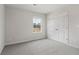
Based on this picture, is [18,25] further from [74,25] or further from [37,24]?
[74,25]

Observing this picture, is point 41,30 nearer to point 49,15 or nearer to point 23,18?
point 49,15

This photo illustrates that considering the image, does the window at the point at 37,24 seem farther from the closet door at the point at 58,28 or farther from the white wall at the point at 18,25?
the closet door at the point at 58,28

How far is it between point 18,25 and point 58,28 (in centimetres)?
271

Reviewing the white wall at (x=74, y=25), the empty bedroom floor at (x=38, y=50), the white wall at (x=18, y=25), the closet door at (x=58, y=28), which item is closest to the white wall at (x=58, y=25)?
the closet door at (x=58, y=28)

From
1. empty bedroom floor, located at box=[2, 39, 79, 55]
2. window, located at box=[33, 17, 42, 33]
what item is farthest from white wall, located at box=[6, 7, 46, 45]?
empty bedroom floor, located at box=[2, 39, 79, 55]

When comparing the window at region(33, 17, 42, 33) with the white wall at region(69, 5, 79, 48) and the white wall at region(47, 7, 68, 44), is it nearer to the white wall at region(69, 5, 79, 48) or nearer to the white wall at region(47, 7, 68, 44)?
the white wall at region(47, 7, 68, 44)

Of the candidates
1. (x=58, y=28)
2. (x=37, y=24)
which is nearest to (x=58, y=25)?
(x=58, y=28)

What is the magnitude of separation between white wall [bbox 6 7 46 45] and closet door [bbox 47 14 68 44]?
1.27m

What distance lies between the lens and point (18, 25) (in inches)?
181

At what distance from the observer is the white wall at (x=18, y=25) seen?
4.16 meters

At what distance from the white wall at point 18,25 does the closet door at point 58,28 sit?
1.27 metres

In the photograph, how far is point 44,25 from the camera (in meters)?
6.24

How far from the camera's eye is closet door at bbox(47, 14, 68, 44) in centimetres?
429
